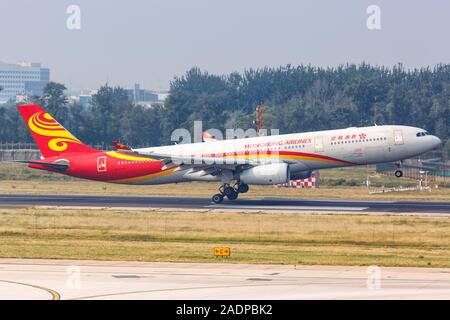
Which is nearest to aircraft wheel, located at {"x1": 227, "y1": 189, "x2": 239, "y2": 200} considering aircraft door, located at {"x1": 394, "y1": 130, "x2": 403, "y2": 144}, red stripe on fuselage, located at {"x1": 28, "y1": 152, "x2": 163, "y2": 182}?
red stripe on fuselage, located at {"x1": 28, "y1": 152, "x2": 163, "y2": 182}

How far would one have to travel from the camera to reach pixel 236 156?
241 ft

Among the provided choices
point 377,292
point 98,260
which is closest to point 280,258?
point 98,260

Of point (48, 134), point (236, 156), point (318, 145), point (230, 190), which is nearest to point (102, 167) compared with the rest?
point (48, 134)

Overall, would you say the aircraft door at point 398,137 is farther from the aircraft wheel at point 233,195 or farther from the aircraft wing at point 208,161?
the aircraft wheel at point 233,195

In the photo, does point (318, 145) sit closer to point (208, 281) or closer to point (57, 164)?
point (57, 164)

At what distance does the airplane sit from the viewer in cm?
7138

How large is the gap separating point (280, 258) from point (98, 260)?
8130mm

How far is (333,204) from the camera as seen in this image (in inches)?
2830

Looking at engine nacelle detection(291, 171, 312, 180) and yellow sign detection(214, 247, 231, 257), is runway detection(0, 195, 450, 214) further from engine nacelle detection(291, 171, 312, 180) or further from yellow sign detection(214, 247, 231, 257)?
yellow sign detection(214, 247, 231, 257)

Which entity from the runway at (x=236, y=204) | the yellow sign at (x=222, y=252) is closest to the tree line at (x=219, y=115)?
the runway at (x=236, y=204)

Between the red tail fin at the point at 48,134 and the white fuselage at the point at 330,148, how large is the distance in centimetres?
659

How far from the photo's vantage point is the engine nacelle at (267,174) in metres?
70.9
